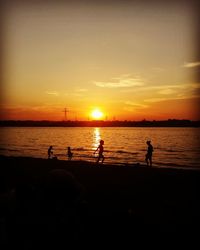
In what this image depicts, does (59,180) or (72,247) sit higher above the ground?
(59,180)

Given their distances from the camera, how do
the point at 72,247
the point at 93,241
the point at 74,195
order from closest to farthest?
1. the point at 72,247
2. the point at 93,241
3. the point at 74,195

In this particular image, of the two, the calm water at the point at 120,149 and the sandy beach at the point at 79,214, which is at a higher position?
the sandy beach at the point at 79,214

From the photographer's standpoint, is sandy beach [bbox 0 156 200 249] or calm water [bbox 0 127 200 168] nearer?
sandy beach [bbox 0 156 200 249]

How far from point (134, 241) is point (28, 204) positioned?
227 centimetres

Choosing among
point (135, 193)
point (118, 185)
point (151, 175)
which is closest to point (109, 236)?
point (135, 193)

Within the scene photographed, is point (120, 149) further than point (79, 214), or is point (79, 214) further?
point (120, 149)

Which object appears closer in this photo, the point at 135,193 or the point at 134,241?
the point at 134,241

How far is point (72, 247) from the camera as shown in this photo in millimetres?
5113

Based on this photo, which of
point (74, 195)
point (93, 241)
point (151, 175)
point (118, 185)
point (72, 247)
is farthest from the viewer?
point (151, 175)

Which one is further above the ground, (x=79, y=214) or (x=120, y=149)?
(x=79, y=214)

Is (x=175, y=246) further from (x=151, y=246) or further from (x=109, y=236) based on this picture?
(x=109, y=236)

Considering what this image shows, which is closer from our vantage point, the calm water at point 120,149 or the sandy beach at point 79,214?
the sandy beach at point 79,214

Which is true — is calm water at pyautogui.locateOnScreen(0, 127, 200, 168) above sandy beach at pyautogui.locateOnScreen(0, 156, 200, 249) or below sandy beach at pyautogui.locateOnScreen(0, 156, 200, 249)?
below

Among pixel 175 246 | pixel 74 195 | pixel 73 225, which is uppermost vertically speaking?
pixel 74 195
